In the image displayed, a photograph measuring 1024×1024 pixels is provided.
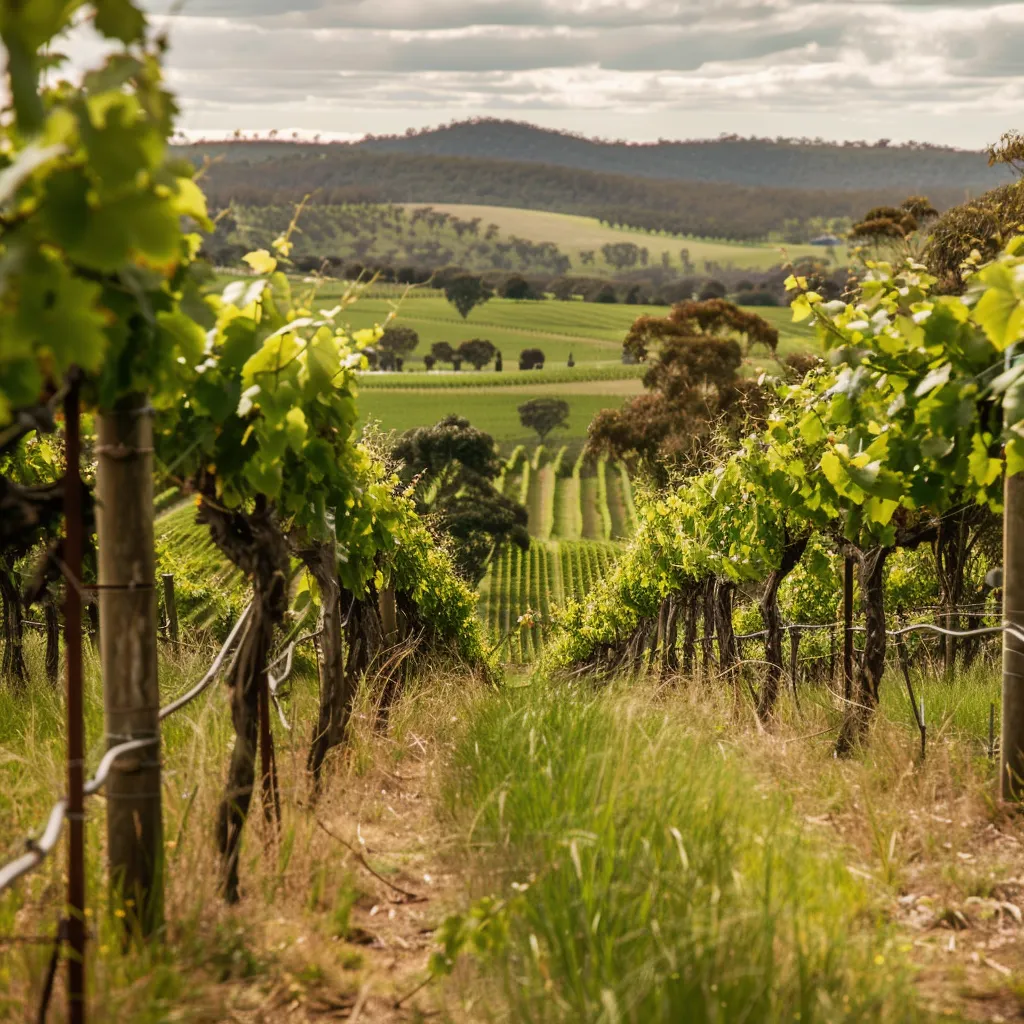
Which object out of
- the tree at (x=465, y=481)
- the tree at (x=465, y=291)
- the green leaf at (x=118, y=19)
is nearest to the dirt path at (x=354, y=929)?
the green leaf at (x=118, y=19)

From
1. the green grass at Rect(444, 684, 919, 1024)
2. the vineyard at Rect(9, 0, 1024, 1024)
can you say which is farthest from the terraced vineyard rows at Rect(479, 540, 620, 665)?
the green grass at Rect(444, 684, 919, 1024)

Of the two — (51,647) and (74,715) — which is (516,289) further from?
(74,715)

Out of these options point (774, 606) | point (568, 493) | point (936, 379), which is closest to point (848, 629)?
point (774, 606)

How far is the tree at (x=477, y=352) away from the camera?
119 metres

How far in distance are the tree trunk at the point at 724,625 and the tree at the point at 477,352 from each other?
109 metres

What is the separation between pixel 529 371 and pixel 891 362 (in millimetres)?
117395

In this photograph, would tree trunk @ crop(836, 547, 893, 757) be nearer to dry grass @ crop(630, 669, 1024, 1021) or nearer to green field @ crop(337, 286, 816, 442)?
dry grass @ crop(630, 669, 1024, 1021)

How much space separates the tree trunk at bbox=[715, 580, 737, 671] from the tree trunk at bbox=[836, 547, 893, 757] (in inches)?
111

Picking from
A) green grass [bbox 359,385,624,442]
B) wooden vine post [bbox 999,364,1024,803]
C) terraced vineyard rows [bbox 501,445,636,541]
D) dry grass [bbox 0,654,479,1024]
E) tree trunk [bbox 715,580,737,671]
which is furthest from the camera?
green grass [bbox 359,385,624,442]

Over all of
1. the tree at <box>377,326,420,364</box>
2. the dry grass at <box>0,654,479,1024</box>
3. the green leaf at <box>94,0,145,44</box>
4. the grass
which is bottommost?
the grass

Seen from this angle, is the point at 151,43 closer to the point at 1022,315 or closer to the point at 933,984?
the point at 1022,315

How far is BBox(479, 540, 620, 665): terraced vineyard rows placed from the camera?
178 ft

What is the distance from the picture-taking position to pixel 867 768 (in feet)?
17.8

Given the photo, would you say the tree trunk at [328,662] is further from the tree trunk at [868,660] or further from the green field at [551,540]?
the green field at [551,540]
